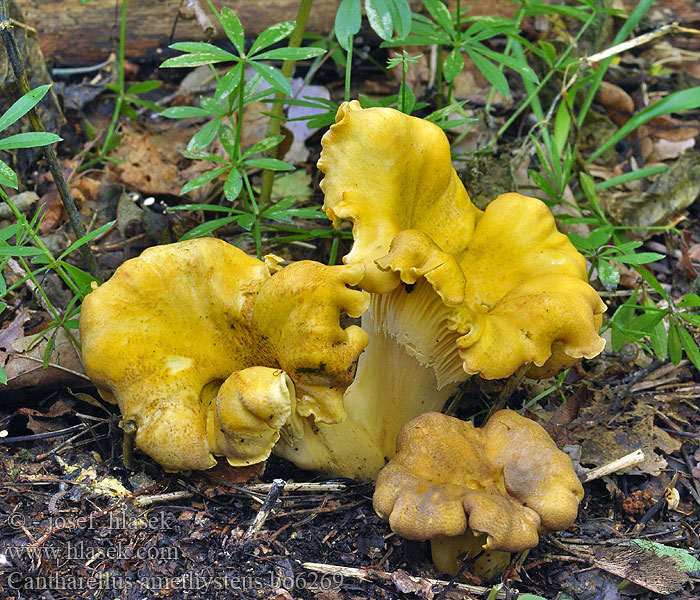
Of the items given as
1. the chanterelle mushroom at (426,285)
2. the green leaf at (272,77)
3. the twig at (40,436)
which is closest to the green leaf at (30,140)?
the green leaf at (272,77)

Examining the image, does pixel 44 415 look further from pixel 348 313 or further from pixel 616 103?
pixel 616 103

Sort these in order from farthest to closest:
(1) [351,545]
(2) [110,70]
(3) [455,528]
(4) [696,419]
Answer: (2) [110,70], (4) [696,419], (1) [351,545], (3) [455,528]

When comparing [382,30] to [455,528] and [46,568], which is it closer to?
[455,528]

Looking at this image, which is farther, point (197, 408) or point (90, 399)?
point (90, 399)

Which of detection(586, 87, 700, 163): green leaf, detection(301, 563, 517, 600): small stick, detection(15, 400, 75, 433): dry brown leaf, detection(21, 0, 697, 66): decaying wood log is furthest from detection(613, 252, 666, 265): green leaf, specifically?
detection(21, 0, 697, 66): decaying wood log

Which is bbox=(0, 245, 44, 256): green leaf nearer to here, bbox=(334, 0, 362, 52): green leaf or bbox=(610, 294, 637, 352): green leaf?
bbox=(334, 0, 362, 52): green leaf

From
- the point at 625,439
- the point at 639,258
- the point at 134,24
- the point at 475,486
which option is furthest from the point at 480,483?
the point at 134,24

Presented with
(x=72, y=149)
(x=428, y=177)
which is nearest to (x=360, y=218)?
(x=428, y=177)
